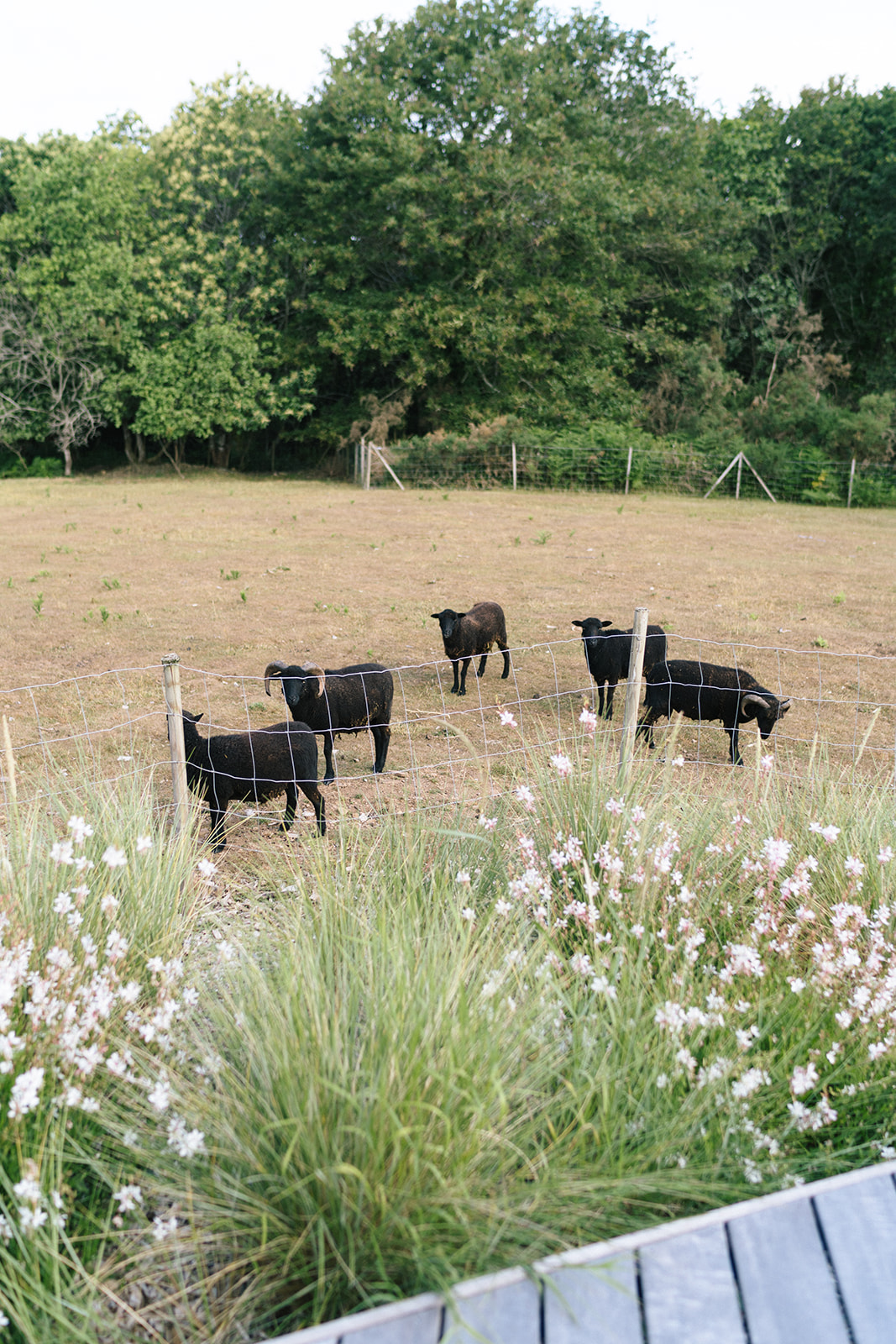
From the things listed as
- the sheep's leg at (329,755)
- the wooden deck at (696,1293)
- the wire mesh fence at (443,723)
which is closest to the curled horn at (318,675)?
the sheep's leg at (329,755)

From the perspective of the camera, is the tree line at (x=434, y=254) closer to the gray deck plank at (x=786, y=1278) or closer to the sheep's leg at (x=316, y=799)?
the sheep's leg at (x=316, y=799)

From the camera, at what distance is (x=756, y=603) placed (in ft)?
40.6

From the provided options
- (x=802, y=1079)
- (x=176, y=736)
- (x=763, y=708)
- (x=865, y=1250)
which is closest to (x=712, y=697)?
(x=763, y=708)

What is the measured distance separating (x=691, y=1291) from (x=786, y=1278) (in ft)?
0.74

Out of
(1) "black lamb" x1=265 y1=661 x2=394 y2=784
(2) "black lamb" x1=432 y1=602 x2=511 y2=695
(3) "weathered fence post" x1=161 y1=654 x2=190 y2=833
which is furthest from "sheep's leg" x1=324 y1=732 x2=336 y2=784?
(2) "black lamb" x1=432 y1=602 x2=511 y2=695

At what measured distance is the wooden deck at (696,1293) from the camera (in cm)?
197

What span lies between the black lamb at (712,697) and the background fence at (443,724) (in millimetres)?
222

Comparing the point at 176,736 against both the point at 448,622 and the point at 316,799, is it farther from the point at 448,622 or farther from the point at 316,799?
the point at 448,622

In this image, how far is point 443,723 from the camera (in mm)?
5742

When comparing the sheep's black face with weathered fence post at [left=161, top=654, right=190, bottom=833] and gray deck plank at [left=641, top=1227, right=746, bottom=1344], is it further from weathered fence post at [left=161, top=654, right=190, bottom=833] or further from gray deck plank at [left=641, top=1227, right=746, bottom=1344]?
gray deck plank at [left=641, top=1227, right=746, bottom=1344]

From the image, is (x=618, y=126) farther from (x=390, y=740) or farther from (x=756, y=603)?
(x=390, y=740)

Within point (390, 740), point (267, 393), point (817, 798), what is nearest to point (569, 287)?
point (267, 393)

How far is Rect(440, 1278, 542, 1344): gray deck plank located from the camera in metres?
1.93

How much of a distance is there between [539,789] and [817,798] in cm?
124
